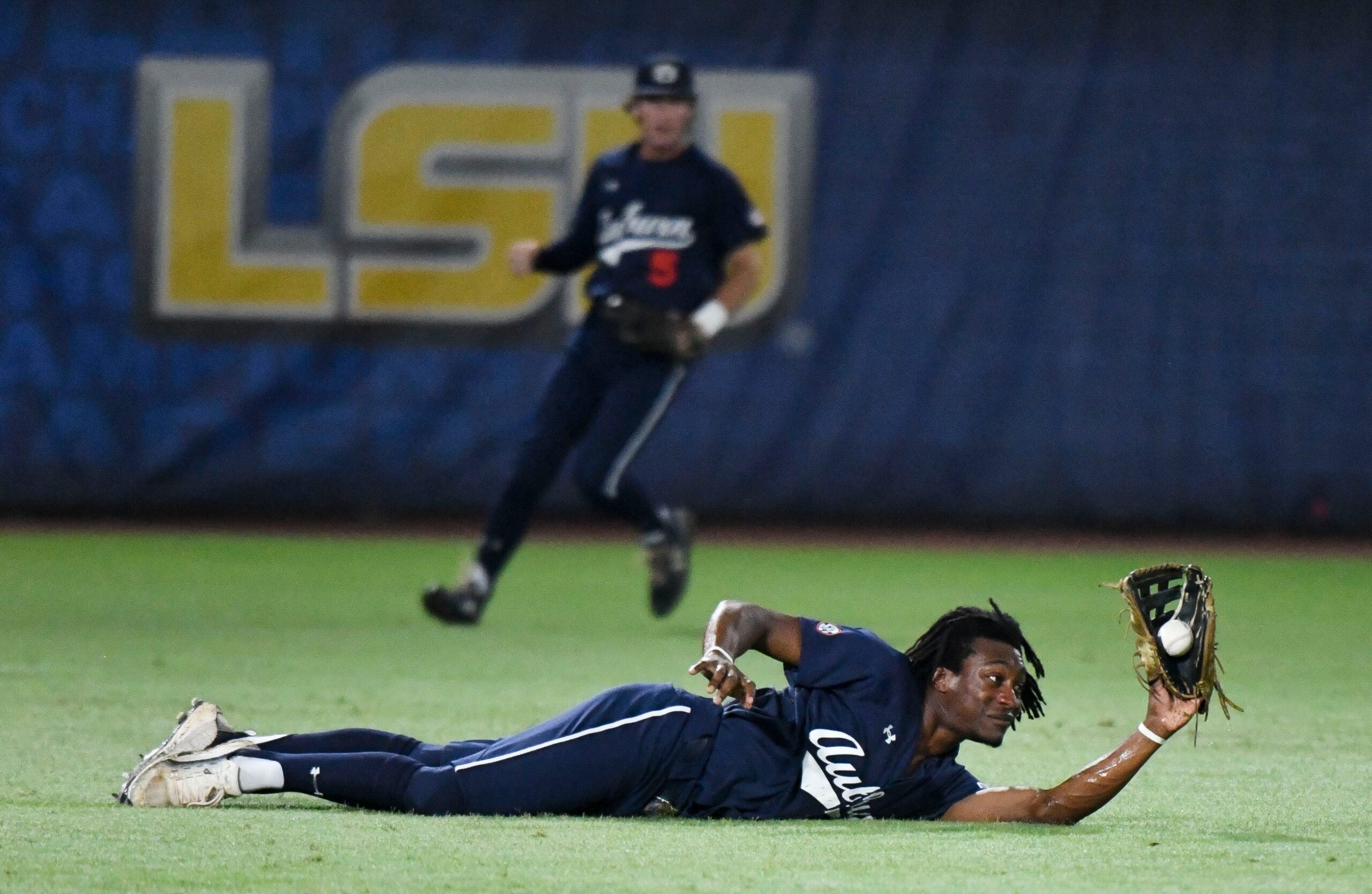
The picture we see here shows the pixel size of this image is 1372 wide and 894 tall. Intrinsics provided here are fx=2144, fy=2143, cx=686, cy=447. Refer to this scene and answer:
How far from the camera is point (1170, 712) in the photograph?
4512 millimetres

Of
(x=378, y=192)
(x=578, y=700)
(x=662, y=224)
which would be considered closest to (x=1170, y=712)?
(x=578, y=700)

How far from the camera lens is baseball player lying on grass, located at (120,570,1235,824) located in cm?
451

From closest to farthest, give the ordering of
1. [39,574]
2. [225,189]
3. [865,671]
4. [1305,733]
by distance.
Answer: [865,671] < [1305,733] < [39,574] < [225,189]

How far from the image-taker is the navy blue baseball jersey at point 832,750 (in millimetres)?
4539

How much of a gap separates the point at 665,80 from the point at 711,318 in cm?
93

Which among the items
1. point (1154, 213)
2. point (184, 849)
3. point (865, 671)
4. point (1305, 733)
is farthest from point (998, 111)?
point (184, 849)

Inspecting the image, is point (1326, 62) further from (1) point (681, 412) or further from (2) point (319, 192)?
(2) point (319, 192)

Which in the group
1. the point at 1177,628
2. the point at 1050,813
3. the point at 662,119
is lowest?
the point at 1050,813

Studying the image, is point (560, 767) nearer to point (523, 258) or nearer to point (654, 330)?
point (654, 330)

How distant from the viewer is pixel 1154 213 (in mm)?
12281

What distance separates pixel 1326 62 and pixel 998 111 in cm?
189

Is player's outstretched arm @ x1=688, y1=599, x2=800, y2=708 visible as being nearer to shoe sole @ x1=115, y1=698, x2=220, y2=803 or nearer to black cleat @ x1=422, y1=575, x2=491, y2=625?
shoe sole @ x1=115, y1=698, x2=220, y2=803

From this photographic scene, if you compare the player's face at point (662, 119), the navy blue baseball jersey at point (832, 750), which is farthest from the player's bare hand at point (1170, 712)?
the player's face at point (662, 119)

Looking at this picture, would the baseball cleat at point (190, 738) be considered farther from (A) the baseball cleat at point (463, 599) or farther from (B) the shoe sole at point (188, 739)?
(A) the baseball cleat at point (463, 599)
